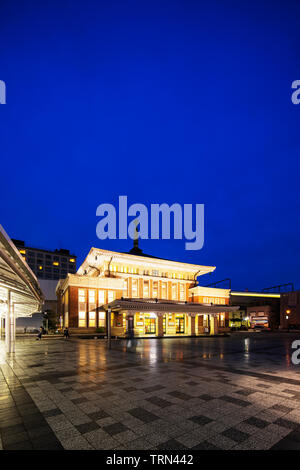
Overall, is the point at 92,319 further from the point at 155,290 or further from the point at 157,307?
the point at 155,290

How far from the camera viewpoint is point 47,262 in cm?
11506

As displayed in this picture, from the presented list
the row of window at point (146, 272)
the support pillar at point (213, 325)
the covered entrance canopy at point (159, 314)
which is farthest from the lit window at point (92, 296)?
the support pillar at point (213, 325)

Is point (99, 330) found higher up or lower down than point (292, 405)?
lower down

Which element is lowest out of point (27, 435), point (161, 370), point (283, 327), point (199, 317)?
point (283, 327)

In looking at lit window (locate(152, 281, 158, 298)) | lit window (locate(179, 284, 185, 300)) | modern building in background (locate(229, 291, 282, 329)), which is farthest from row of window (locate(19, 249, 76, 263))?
lit window (locate(179, 284, 185, 300))

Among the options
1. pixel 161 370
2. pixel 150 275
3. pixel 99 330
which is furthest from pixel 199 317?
pixel 161 370

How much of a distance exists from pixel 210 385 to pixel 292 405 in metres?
2.79

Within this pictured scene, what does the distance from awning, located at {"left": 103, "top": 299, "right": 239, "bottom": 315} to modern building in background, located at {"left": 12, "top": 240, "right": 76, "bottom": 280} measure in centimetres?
8839

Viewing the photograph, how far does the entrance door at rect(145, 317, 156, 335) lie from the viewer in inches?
1532

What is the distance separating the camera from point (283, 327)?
64312mm

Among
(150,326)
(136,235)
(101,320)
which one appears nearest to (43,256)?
(136,235)

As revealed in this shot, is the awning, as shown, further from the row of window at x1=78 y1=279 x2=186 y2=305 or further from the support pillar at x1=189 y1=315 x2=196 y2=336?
the support pillar at x1=189 y1=315 x2=196 y2=336

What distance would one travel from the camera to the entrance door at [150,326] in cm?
3891
